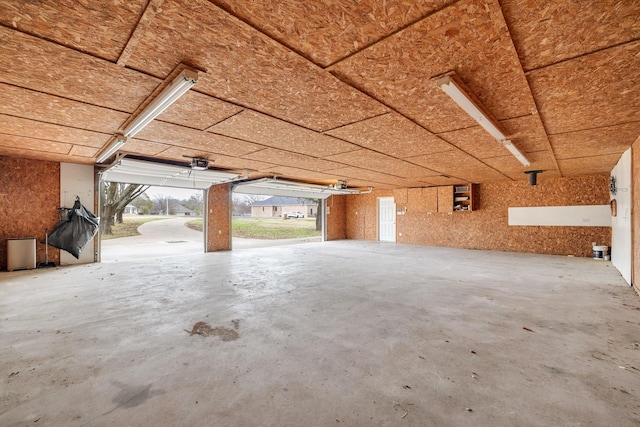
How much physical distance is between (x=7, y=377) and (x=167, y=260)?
201 inches

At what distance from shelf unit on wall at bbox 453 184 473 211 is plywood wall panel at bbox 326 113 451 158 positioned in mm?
5337

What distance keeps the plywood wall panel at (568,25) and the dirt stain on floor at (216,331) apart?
2.97m

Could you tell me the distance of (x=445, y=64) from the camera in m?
1.87

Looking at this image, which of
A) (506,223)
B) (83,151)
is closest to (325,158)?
(83,151)

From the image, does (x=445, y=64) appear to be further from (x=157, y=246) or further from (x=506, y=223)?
(x=157, y=246)

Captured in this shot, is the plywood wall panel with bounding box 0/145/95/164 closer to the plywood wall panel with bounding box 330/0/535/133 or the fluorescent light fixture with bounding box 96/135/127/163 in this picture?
the fluorescent light fixture with bounding box 96/135/127/163

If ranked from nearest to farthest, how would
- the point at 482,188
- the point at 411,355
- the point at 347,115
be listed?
the point at 411,355
the point at 347,115
the point at 482,188

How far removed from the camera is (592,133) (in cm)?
341

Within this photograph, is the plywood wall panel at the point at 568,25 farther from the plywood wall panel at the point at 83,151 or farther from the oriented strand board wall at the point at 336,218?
the oriented strand board wall at the point at 336,218

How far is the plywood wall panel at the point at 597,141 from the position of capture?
329 cm

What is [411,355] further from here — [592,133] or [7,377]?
[592,133]

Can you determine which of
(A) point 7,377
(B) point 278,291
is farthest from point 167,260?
(A) point 7,377

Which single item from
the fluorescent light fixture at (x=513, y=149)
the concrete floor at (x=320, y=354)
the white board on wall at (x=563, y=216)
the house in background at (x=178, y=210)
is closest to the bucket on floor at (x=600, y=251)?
the white board on wall at (x=563, y=216)

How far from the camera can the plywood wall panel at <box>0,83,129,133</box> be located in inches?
93.3
